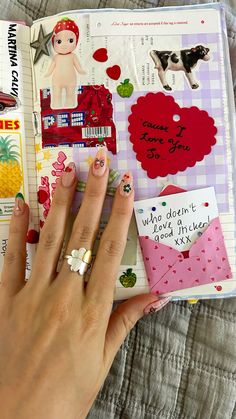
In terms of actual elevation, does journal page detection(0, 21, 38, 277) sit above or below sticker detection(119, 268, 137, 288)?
A: above

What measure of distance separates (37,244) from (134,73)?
0.32 metres

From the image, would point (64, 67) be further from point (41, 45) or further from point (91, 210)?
point (91, 210)

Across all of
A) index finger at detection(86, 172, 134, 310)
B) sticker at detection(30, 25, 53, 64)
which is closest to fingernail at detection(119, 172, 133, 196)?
index finger at detection(86, 172, 134, 310)

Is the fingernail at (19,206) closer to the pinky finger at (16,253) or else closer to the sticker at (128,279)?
the pinky finger at (16,253)

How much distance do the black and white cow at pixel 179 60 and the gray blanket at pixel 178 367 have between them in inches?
2.7

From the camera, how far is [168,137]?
0.79m

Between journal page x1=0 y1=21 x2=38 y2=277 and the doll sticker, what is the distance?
0.15ft

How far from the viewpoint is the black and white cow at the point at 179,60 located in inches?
31.6

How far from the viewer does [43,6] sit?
0.86 meters

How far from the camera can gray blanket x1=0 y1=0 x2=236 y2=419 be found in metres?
0.82

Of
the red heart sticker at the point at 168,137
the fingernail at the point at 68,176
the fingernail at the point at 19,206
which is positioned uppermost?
the red heart sticker at the point at 168,137

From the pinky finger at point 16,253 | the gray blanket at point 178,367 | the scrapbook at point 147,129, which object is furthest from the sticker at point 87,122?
the gray blanket at point 178,367

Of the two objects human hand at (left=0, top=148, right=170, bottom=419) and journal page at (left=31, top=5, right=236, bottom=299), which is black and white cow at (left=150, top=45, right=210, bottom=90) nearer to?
journal page at (left=31, top=5, right=236, bottom=299)

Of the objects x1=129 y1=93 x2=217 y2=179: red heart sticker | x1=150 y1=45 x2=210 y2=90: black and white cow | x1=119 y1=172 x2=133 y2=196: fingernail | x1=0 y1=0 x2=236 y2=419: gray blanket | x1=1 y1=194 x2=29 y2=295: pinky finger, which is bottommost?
x1=0 y1=0 x2=236 y2=419: gray blanket
